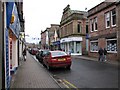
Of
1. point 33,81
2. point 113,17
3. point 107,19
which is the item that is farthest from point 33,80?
point 107,19

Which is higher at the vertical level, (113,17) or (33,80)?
(113,17)

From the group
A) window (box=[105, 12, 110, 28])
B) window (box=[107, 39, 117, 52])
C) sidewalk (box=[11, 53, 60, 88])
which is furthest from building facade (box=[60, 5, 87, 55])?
sidewalk (box=[11, 53, 60, 88])

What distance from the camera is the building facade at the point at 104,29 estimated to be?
24.9m

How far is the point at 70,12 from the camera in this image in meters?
49.7

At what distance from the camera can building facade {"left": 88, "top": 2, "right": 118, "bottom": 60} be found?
81.7ft

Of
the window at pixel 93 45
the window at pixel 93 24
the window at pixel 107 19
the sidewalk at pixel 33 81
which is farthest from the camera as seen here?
the window at pixel 93 24

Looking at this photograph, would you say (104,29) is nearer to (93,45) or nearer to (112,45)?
(112,45)

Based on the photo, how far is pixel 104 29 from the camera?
27.5 meters

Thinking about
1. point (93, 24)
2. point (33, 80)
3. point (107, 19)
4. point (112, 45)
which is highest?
point (107, 19)

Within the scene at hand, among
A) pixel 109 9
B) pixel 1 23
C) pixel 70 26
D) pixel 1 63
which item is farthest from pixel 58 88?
pixel 70 26

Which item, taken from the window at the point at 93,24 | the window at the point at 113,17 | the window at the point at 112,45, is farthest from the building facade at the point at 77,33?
the window at the point at 113,17

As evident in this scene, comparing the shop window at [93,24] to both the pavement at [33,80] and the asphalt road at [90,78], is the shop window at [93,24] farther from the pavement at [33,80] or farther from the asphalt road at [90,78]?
the pavement at [33,80]

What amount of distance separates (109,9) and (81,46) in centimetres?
1950

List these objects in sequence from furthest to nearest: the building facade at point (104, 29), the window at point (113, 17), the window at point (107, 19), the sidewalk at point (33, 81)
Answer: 1. the window at point (107, 19)
2. the window at point (113, 17)
3. the building facade at point (104, 29)
4. the sidewalk at point (33, 81)
